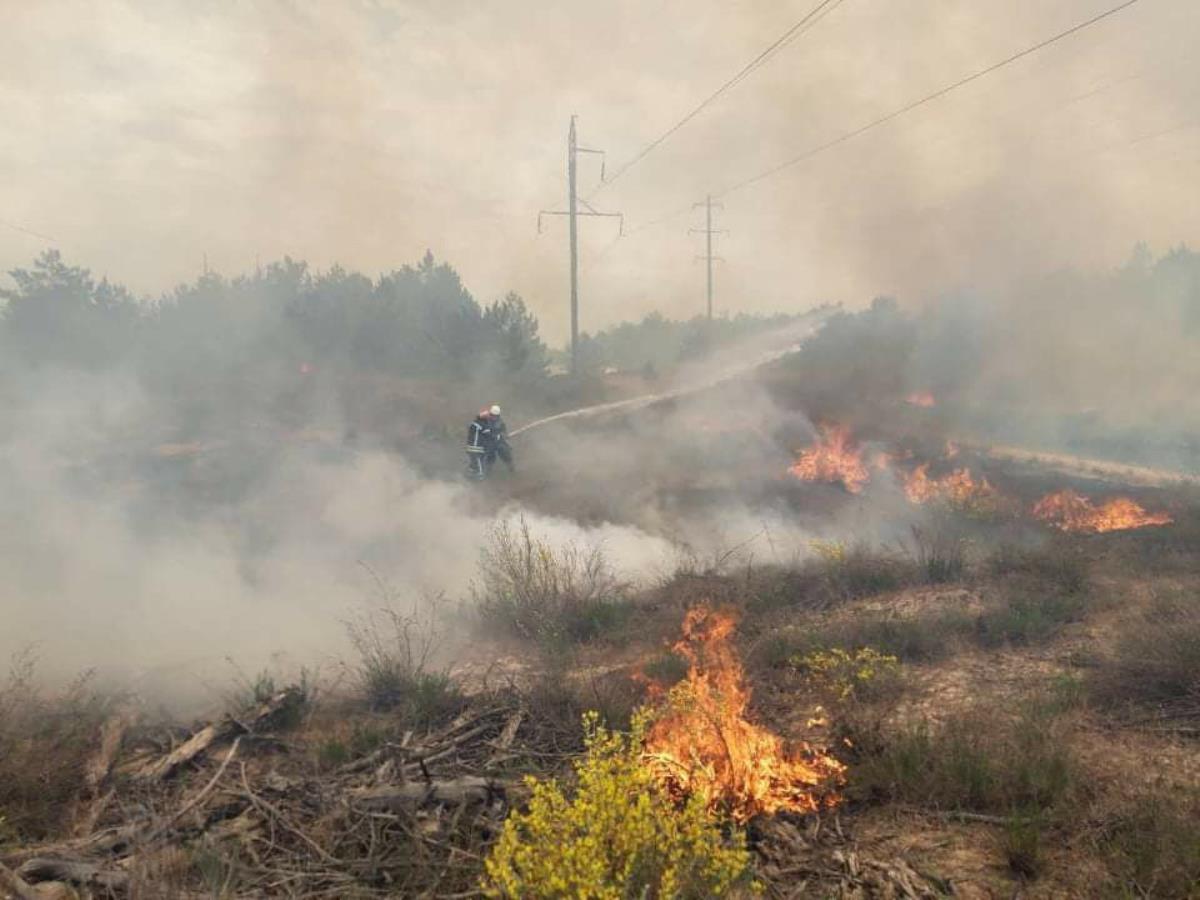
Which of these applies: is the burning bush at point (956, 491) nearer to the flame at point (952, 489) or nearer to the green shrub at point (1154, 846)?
the flame at point (952, 489)

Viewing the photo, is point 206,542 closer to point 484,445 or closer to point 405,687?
point 484,445

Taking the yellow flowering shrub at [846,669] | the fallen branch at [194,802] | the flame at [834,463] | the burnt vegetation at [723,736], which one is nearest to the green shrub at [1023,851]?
the burnt vegetation at [723,736]

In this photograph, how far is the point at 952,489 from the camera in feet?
50.6

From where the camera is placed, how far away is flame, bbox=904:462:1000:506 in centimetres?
1466

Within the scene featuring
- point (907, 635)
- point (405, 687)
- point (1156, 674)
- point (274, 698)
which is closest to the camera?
point (1156, 674)

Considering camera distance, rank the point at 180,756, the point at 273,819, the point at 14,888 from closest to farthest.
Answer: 1. the point at 14,888
2. the point at 273,819
3. the point at 180,756

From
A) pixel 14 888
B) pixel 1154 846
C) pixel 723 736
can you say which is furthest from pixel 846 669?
pixel 14 888

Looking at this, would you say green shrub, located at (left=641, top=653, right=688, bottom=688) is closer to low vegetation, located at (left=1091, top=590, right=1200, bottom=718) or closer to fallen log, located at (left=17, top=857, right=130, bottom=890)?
low vegetation, located at (left=1091, top=590, right=1200, bottom=718)

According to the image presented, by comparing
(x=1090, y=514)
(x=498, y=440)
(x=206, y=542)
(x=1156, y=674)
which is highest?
(x=498, y=440)

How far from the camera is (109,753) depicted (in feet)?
18.9

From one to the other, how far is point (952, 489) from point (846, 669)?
10302 mm

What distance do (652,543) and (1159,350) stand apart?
25283 millimetres

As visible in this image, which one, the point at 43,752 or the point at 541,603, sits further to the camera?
the point at 541,603

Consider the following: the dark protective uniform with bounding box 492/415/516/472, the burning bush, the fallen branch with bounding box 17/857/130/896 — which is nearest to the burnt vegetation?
the fallen branch with bounding box 17/857/130/896
